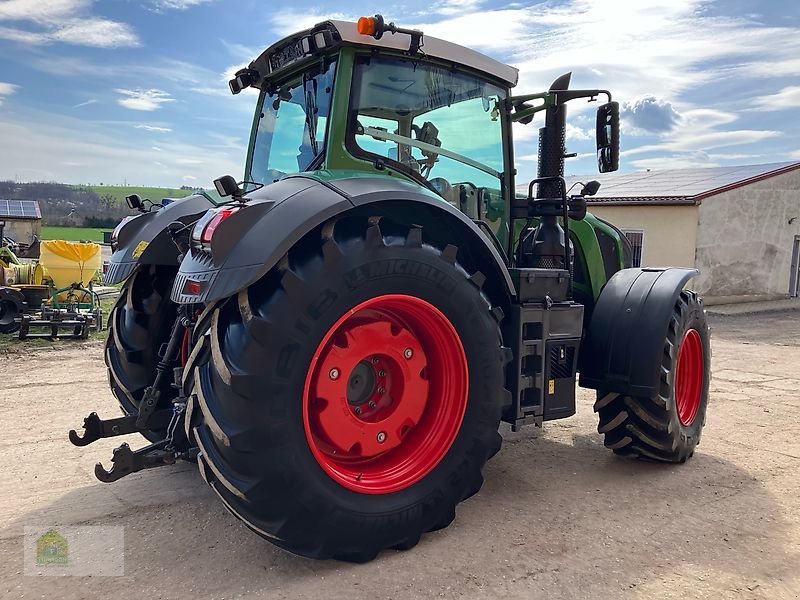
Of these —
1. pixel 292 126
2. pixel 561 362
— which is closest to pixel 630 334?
pixel 561 362

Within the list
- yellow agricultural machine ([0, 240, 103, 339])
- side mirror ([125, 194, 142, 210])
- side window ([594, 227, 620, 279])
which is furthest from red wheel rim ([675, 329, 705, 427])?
yellow agricultural machine ([0, 240, 103, 339])

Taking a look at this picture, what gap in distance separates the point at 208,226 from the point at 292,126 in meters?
1.54

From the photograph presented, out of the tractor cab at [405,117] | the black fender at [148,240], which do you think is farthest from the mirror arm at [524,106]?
the black fender at [148,240]

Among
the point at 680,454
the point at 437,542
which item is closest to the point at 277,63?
the point at 437,542

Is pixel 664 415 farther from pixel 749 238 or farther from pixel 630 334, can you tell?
pixel 749 238

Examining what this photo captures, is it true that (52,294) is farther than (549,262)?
Yes

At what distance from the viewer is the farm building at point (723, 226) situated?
1616cm

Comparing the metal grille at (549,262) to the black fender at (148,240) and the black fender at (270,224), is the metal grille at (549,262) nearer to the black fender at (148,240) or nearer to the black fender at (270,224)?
the black fender at (270,224)

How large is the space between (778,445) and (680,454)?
1.18 meters

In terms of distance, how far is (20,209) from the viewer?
2672 centimetres

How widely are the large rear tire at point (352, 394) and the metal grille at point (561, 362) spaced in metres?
0.73

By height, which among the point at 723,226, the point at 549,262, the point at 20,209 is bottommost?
the point at 549,262

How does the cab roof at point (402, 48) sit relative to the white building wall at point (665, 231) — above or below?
above

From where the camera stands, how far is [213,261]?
2697mm
